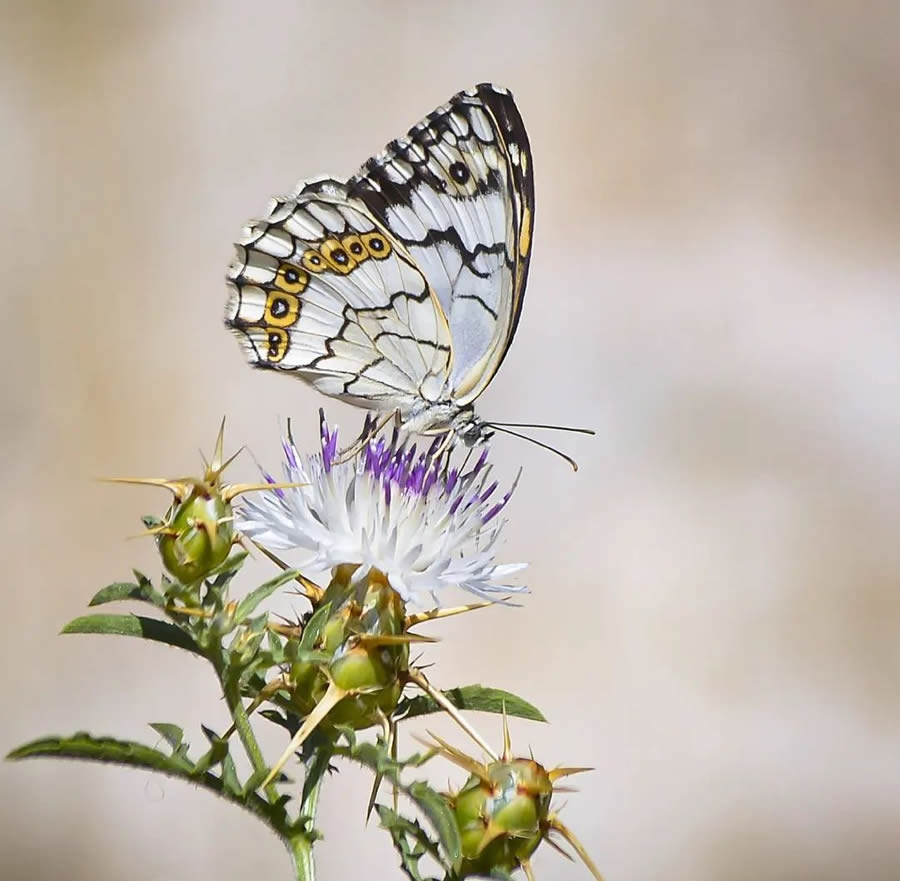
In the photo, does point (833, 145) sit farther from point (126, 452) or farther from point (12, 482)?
point (12, 482)

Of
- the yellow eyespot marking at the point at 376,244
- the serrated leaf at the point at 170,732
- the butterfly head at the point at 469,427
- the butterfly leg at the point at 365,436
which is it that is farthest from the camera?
the yellow eyespot marking at the point at 376,244

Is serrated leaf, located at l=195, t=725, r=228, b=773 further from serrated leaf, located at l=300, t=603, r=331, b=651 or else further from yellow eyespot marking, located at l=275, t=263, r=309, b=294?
yellow eyespot marking, located at l=275, t=263, r=309, b=294

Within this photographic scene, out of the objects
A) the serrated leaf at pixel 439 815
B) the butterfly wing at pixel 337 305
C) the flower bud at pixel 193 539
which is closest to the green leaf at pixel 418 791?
the serrated leaf at pixel 439 815

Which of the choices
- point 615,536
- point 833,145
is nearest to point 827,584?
point 615,536

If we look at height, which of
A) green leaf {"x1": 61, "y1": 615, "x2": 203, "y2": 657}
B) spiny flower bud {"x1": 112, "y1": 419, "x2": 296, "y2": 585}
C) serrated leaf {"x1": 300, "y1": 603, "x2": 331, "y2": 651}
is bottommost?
green leaf {"x1": 61, "y1": 615, "x2": 203, "y2": 657}

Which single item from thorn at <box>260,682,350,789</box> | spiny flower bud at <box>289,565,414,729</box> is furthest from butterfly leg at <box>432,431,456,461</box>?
thorn at <box>260,682,350,789</box>

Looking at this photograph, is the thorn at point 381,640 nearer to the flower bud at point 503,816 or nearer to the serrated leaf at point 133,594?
the flower bud at point 503,816
